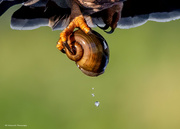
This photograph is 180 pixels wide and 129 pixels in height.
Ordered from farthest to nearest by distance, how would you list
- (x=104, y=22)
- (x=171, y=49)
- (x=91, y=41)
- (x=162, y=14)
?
1. (x=171, y=49)
2. (x=162, y=14)
3. (x=104, y=22)
4. (x=91, y=41)

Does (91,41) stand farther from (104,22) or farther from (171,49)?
(171,49)

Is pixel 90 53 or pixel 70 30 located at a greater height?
pixel 70 30

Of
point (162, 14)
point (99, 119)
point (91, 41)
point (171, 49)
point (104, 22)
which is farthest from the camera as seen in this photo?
point (171, 49)

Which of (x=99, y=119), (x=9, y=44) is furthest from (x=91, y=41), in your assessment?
(x=9, y=44)

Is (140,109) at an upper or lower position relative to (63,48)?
lower

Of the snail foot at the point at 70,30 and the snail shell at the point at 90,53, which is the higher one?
the snail foot at the point at 70,30

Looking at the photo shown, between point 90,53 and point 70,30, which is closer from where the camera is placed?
point 90,53

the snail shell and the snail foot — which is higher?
the snail foot

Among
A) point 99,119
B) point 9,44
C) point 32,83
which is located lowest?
point 99,119
